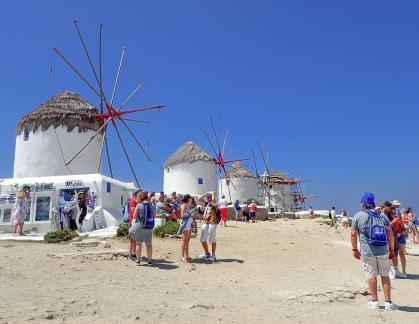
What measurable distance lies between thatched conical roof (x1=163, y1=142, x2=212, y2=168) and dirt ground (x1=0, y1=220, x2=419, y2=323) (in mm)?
26018

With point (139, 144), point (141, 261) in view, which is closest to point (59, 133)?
point (139, 144)

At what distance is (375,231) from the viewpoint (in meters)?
6.46

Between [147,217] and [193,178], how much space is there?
1097 inches

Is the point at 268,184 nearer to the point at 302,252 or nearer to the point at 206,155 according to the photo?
the point at 206,155

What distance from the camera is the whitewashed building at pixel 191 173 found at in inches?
1467

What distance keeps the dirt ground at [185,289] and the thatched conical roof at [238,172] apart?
3353 centimetres

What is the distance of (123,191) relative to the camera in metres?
17.9

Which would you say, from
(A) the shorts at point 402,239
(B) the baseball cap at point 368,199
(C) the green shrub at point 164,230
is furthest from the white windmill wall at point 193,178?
(B) the baseball cap at point 368,199

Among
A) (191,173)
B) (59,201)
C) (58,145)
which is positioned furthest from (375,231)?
(191,173)

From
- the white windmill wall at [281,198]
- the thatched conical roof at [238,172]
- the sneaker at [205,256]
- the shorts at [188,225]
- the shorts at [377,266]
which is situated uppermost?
the thatched conical roof at [238,172]

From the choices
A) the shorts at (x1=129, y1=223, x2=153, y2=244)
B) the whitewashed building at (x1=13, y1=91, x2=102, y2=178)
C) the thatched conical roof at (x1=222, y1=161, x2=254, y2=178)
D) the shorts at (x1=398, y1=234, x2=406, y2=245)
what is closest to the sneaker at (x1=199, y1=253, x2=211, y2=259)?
the shorts at (x1=129, y1=223, x2=153, y2=244)

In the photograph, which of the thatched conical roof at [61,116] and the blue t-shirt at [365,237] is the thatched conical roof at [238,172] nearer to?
the thatched conical roof at [61,116]

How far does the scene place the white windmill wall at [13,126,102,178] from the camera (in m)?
22.0

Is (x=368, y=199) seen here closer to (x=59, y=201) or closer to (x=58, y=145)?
(x=59, y=201)
